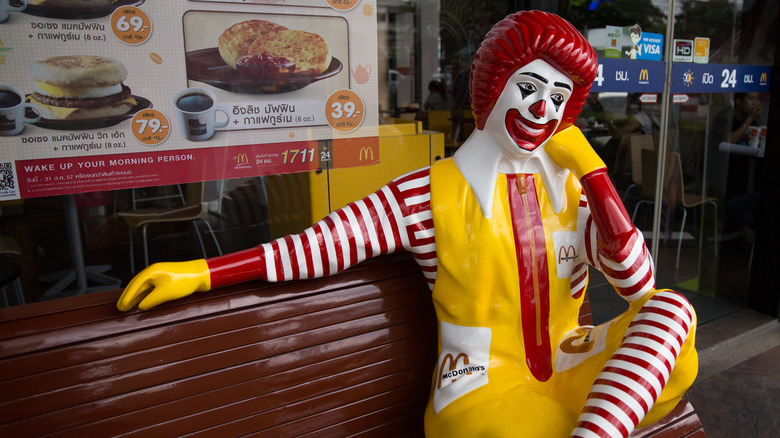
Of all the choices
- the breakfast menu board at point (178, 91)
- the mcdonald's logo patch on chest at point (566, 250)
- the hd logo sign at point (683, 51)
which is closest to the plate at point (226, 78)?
the breakfast menu board at point (178, 91)

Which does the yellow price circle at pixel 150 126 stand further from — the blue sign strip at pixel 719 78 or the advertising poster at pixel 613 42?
the blue sign strip at pixel 719 78

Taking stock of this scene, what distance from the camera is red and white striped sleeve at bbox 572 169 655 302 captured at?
169 cm

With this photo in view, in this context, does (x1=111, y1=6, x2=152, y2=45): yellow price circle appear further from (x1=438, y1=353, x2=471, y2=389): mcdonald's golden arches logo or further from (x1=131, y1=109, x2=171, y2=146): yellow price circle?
(x1=438, y1=353, x2=471, y2=389): mcdonald's golden arches logo

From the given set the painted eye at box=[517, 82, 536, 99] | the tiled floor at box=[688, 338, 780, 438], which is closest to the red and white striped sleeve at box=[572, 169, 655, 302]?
the painted eye at box=[517, 82, 536, 99]

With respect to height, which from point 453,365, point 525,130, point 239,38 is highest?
point 239,38

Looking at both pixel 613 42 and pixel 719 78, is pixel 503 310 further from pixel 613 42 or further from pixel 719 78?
pixel 719 78

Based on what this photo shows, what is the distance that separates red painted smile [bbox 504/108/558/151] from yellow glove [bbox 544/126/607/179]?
0.20 ft

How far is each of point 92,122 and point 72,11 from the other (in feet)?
1.27

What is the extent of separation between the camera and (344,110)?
2607mm

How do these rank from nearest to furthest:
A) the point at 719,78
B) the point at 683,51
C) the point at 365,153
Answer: the point at 365,153 → the point at 683,51 → the point at 719,78

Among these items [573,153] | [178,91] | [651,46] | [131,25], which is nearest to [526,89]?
[573,153]

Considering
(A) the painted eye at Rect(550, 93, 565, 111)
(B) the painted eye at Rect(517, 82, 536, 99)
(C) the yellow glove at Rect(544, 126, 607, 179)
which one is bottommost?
(C) the yellow glove at Rect(544, 126, 607, 179)

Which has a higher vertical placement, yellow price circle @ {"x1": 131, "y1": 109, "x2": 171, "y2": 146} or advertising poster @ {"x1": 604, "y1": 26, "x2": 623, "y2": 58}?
advertising poster @ {"x1": 604, "y1": 26, "x2": 623, "y2": 58}

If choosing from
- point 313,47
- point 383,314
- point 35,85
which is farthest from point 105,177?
point 383,314
